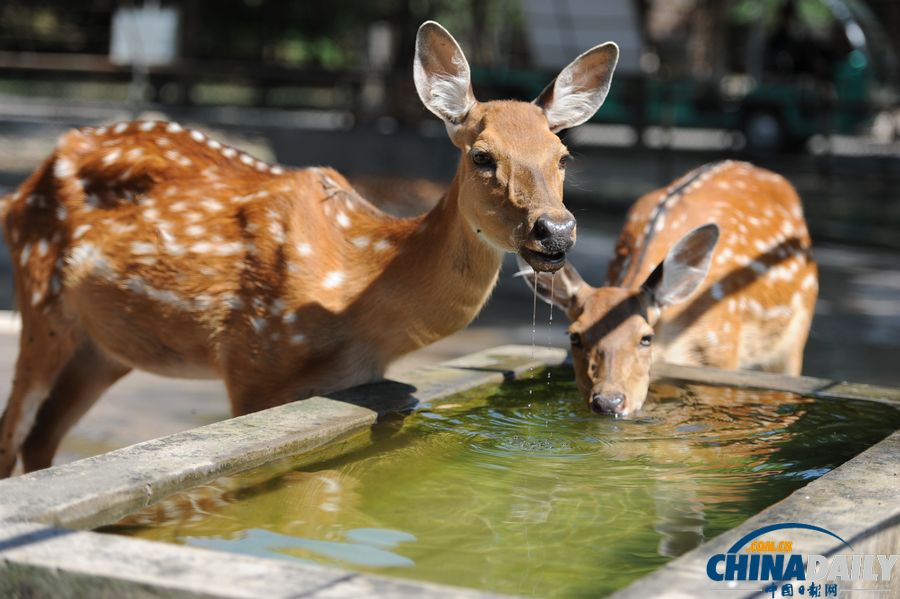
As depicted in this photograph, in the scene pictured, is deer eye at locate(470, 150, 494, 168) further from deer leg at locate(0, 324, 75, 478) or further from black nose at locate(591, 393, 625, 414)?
deer leg at locate(0, 324, 75, 478)

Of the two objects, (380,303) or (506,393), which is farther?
(506,393)

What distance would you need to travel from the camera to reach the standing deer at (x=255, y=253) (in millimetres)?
4578

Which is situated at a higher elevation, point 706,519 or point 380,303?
point 380,303

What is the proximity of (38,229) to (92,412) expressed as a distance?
2.08 meters

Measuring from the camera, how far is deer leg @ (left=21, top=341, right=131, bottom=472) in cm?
553

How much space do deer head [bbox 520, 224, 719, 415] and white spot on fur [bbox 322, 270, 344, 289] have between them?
0.70 m

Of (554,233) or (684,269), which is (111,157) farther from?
(684,269)

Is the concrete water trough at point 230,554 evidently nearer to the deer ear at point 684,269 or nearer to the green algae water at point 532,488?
the green algae water at point 532,488

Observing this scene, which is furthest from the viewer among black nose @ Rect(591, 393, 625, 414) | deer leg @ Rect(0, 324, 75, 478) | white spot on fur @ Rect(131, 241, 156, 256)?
deer leg @ Rect(0, 324, 75, 478)

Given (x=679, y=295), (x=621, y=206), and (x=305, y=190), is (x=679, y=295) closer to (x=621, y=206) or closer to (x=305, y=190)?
(x=305, y=190)

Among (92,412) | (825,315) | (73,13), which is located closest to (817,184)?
(825,315)

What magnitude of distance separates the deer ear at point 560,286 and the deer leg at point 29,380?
1.90 meters

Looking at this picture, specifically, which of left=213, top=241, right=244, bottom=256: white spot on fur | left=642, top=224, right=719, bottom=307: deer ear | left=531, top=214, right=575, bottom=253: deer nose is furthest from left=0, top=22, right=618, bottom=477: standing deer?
left=642, top=224, right=719, bottom=307: deer ear

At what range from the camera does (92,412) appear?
7176mm
